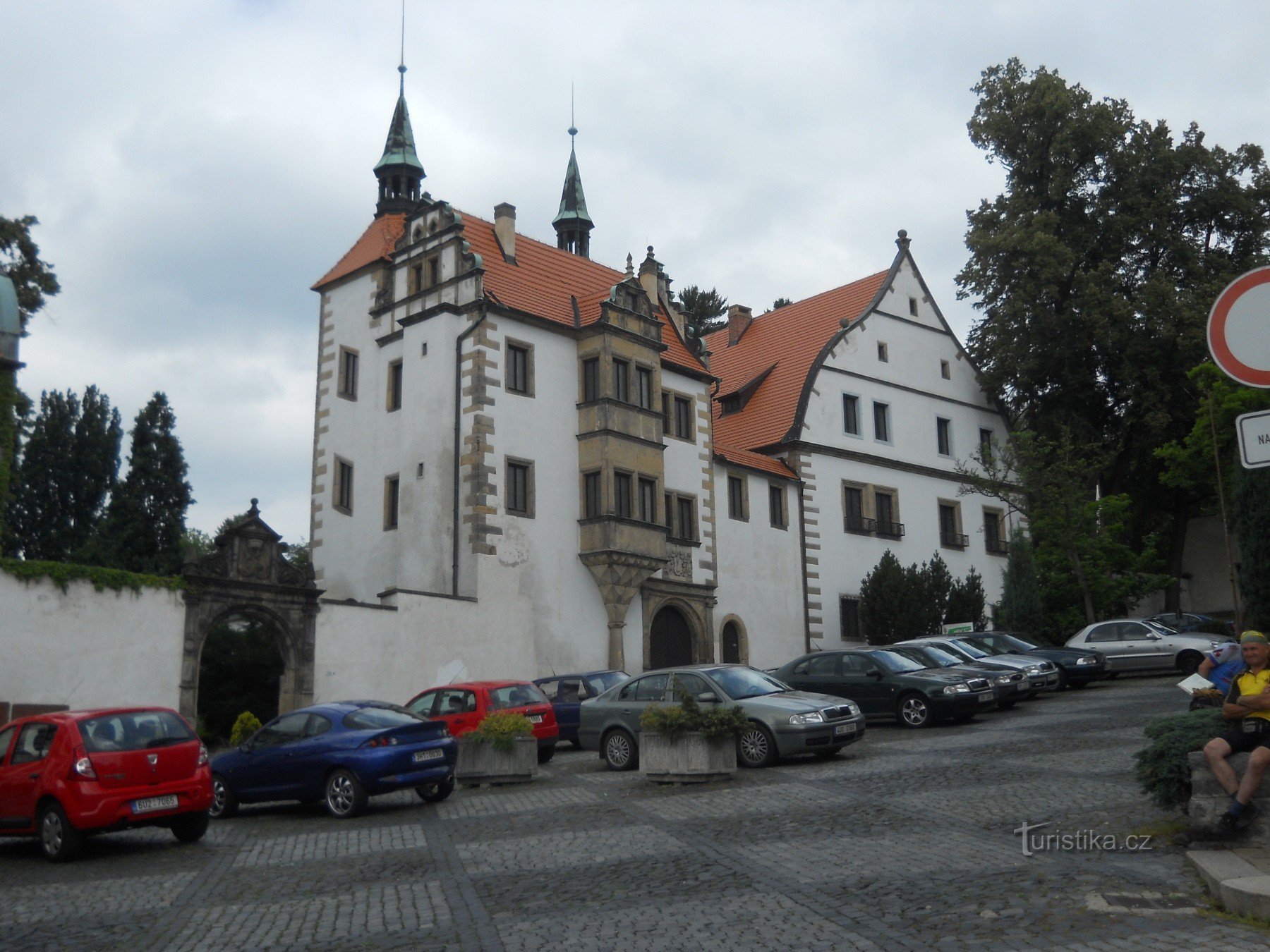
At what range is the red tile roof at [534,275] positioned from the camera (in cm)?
3688

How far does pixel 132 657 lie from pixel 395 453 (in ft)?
37.9

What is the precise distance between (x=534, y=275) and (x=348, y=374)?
627 centimetres

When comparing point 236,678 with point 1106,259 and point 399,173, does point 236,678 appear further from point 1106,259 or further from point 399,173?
point 1106,259

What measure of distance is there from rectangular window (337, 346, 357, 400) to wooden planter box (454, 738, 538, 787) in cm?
2067

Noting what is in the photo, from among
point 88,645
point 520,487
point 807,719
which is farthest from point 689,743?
point 520,487

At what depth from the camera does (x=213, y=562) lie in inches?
1118

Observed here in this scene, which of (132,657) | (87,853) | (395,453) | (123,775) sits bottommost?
(87,853)

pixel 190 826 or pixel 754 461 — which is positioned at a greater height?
pixel 754 461

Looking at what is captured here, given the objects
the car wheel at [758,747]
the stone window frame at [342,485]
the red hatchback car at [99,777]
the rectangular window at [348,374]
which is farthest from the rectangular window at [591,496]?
the red hatchback car at [99,777]

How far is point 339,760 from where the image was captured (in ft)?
55.5

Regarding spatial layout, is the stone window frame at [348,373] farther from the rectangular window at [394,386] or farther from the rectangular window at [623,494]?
the rectangular window at [623,494]

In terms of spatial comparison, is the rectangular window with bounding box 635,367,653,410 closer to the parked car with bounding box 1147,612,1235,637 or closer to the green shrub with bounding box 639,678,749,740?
the parked car with bounding box 1147,612,1235,637

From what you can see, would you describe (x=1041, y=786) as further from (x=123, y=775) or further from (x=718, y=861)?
(x=123, y=775)

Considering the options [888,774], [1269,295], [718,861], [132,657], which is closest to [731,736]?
[888,774]
